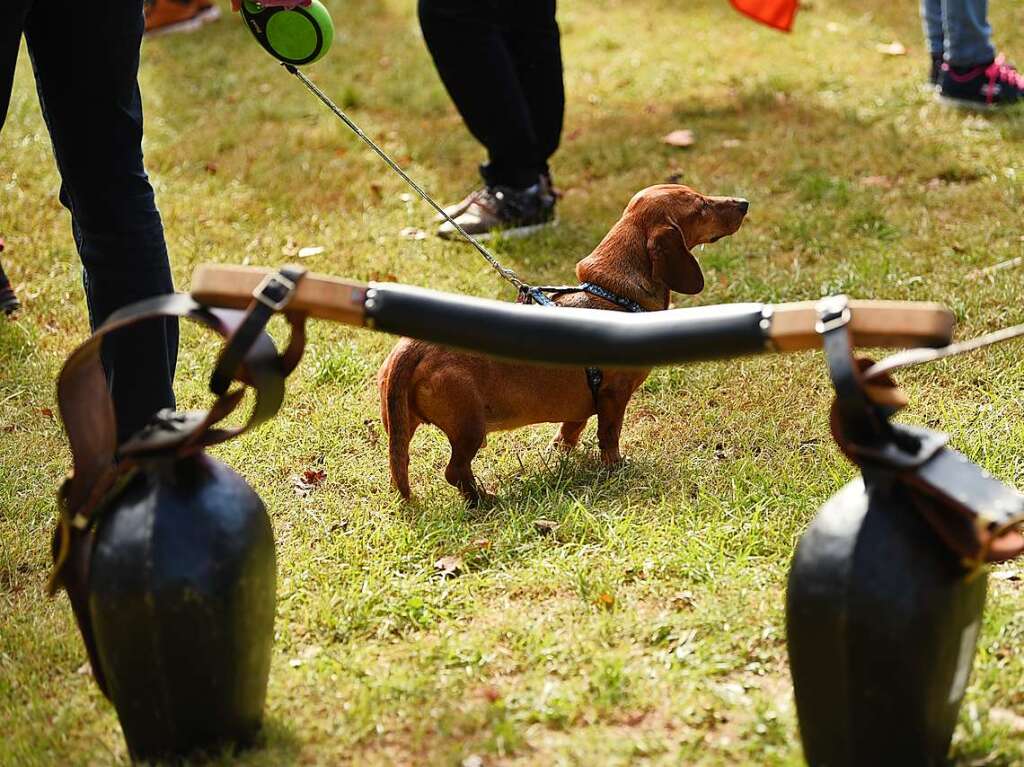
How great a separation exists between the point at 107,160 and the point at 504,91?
103 inches

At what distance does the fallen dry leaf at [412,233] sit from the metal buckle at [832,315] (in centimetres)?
386

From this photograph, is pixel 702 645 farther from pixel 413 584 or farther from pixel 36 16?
pixel 36 16

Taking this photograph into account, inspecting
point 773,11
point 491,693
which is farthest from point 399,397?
point 773,11

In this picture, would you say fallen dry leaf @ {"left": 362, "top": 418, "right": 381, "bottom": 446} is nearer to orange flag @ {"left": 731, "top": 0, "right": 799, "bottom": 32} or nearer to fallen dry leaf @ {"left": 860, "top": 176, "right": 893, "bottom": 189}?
fallen dry leaf @ {"left": 860, "top": 176, "right": 893, "bottom": 189}

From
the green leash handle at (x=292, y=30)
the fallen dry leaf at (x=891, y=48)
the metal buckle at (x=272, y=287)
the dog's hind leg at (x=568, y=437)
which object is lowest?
the fallen dry leaf at (x=891, y=48)

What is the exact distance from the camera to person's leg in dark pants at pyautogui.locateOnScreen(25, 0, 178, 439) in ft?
10.0

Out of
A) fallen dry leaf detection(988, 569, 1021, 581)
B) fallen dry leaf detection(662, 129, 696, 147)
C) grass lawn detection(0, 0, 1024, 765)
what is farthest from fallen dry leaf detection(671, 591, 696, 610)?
fallen dry leaf detection(662, 129, 696, 147)

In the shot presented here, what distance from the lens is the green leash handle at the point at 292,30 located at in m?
3.87

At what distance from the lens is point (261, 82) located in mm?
8266

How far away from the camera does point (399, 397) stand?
138 inches

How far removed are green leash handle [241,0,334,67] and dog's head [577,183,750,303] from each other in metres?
1.07

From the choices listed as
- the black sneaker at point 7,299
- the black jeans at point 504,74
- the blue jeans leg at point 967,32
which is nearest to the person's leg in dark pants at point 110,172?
the black sneaker at point 7,299

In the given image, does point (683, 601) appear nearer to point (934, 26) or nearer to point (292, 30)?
point (292, 30)

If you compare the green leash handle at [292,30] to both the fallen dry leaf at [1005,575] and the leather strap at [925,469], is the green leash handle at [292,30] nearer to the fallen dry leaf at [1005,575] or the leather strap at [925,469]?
the leather strap at [925,469]
